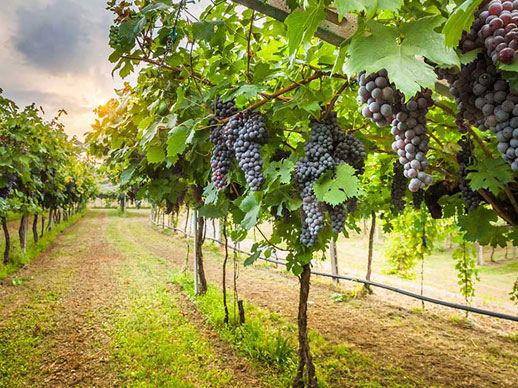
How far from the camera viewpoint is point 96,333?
532cm

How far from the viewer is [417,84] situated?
0.72 metres

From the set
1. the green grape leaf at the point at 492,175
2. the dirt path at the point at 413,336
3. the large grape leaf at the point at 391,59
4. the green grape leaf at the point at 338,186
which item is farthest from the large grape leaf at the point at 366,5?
the dirt path at the point at 413,336

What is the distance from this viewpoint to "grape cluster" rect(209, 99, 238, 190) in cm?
198

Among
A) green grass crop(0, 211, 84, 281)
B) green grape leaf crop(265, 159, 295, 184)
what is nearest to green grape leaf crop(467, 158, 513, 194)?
green grape leaf crop(265, 159, 295, 184)

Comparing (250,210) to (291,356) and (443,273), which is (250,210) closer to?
(291,356)

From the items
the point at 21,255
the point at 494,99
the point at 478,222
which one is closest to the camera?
the point at 494,99

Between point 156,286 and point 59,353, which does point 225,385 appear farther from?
point 156,286

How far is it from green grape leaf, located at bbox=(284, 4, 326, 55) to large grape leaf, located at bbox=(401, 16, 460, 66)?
8.4 inches

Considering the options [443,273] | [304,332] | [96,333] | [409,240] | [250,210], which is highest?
[250,210]

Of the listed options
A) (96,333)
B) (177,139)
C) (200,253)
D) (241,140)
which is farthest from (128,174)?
(200,253)

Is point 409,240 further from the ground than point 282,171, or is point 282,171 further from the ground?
point 282,171

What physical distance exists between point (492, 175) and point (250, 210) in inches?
59.3

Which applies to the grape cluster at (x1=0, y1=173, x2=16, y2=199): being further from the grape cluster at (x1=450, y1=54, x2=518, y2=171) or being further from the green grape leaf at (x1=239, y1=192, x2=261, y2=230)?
the grape cluster at (x1=450, y1=54, x2=518, y2=171)

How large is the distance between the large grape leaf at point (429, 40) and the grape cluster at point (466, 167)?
143 centimetres
